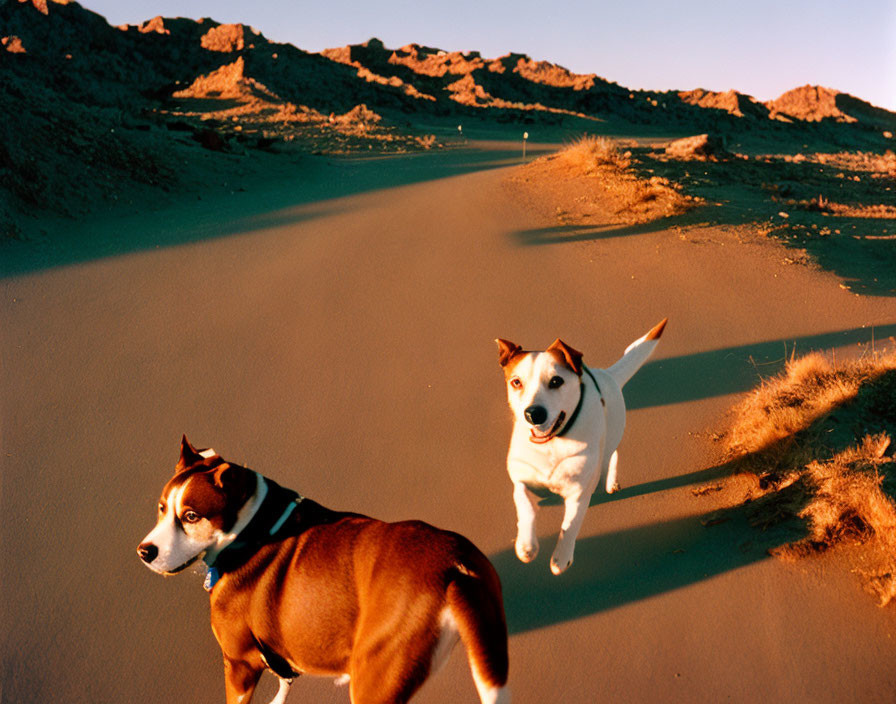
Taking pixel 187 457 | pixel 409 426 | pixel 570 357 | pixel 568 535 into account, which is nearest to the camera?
pixel 187 457

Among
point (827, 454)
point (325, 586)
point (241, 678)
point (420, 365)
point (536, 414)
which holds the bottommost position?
point (241, 678)

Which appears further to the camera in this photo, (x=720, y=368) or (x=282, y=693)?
(x=720, y=368)

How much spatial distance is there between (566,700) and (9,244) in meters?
8.41

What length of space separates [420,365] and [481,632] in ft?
11.1

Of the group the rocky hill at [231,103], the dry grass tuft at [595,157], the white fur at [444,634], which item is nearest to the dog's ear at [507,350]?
the white fur at [444,634]

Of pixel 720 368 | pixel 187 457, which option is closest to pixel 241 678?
pixel 187 457

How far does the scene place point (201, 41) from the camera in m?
41.2

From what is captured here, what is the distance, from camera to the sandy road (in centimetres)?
232

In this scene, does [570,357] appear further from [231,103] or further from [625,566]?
[231,103]

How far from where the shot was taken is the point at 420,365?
16.0 ft

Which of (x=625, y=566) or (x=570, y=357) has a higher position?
(x=570, y=357)

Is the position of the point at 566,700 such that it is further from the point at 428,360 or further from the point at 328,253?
the point at 328,253

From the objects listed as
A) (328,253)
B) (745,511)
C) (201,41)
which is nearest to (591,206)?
(328,253)

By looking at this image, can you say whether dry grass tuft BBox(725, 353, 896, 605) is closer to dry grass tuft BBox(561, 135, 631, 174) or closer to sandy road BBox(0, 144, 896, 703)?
sandy road BBox(0, 144, 896, 703)
